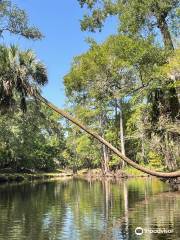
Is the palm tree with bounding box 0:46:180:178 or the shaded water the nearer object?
the shaded water

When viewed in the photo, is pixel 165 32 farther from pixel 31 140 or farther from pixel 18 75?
pixel 31 140

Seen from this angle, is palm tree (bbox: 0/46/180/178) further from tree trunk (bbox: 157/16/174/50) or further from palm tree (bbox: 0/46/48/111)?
tree trunk (bbox: 157/16/174/50)

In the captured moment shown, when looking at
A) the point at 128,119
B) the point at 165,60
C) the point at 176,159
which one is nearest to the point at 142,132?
the point at 176,159

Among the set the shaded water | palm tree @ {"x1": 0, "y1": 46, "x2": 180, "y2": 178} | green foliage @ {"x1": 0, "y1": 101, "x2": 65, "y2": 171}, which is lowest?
the shaded water

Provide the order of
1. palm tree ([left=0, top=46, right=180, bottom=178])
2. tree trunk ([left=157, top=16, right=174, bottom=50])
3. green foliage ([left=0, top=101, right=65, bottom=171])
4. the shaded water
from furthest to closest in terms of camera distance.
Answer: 1. green foliage ([left=0, top=101, right=65, bottom=171])
2. tree trunk ([left=157, top=16, right=174, bottom=50])
3. palm tree ([left=0, top=46, right=180, bottom=178])
4. the shaded water

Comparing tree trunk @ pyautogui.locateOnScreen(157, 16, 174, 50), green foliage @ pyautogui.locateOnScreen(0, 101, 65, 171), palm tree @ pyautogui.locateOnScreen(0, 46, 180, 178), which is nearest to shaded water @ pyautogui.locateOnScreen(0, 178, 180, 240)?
palm tree @ pyautogui.locateOnScreen(0, 46, 180, 178)

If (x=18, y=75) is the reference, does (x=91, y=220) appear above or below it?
below

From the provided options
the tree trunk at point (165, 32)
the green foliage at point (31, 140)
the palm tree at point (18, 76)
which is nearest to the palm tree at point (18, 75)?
the palm tree at point (18, 76)

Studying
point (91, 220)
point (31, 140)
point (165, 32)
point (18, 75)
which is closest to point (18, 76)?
point (18, 75)

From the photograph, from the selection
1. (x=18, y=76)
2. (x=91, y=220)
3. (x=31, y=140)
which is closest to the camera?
(x=18, y=76)

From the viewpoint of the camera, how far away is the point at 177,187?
32750 mm

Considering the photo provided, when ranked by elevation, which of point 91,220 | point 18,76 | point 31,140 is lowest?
point 91,220

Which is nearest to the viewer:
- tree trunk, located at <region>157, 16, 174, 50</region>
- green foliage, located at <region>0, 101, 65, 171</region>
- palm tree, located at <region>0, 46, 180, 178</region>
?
palm tree, located at <region>0, 46, 180, 178</region>

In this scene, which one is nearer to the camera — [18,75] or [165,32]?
[18,75]
